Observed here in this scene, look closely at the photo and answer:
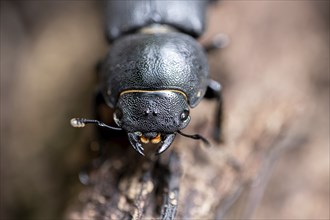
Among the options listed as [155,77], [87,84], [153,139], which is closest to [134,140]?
[153,139]

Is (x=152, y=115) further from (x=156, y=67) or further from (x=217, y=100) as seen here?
(x=217, y=100)

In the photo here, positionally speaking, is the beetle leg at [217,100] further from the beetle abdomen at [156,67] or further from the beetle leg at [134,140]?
the beetle leg at [134,140]

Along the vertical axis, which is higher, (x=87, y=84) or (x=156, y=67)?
(x=156, y=67)

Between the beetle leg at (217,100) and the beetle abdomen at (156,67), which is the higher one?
the beetle abdomen at (156,67)

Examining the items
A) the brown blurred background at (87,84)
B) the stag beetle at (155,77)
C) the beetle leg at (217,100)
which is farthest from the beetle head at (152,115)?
the brown blurred background at (87,84)

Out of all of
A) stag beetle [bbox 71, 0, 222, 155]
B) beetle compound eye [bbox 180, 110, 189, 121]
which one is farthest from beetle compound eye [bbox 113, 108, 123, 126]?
beetle compound eye [bbox 180, 110, 189, 121]

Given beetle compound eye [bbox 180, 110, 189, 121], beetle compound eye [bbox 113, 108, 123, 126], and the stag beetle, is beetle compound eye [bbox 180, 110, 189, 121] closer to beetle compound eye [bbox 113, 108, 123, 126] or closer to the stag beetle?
the stag beetle

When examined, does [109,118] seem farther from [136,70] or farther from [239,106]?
[239,106]
